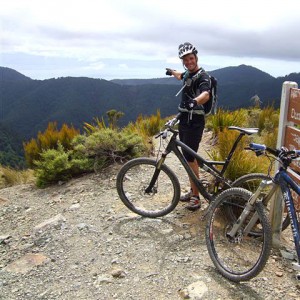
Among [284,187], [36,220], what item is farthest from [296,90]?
[36,220]

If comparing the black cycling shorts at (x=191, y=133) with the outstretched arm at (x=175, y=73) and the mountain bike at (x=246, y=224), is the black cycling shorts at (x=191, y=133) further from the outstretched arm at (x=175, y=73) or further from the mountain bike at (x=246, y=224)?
the mountain bike at (x=246, y=224)

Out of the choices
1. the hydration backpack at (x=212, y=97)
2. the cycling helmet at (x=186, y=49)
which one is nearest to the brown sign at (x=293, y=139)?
the hydration backpack at (x=212, y=97)

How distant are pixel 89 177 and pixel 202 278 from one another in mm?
3917

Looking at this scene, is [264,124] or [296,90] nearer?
[296,90]

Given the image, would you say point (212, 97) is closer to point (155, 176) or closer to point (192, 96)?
point (192, 96)

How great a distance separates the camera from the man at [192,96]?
14.9ft

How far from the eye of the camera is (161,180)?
5.41m

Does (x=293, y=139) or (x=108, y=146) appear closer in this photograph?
(x=293, y=139)

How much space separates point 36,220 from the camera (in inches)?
227

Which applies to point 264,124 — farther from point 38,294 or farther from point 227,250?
point 38,294

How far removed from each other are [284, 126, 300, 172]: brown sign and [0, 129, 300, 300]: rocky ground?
1.02 meters

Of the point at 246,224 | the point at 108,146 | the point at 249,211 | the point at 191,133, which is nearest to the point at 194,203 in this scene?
the point at 191,133

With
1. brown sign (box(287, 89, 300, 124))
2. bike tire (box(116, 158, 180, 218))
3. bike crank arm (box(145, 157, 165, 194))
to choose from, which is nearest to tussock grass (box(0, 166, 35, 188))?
bike tire (box(116, 158, 180, 218))

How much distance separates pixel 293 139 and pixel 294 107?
14.4 inches
